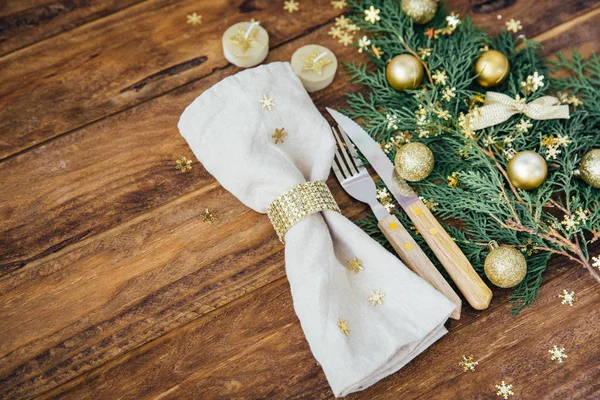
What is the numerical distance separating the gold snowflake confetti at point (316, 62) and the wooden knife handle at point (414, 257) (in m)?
0.40

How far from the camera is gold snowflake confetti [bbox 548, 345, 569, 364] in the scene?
3.42 ft

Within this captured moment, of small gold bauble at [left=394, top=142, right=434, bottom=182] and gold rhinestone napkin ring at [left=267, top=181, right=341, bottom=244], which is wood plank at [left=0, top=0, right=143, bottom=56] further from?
small gold bauble at [left=394, top=142, right=434, bottom=182]

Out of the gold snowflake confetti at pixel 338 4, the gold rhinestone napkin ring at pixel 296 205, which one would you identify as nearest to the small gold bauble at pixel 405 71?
the gold snowflake confetti at pixel 338 4

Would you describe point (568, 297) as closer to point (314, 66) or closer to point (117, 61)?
point (314, 66)

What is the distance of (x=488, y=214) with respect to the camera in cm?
112

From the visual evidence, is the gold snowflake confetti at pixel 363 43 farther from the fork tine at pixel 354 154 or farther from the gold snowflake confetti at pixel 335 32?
the fork tine at pixel 354 154

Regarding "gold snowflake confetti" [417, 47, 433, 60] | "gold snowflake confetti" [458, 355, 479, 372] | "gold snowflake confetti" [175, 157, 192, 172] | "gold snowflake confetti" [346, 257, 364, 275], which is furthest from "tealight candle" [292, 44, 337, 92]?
"gold snowflake confetti" [458, 355, 479, 372]

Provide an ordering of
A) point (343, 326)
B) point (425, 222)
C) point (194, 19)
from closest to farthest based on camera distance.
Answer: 1. point (343, 326)
2. point (425, 222)
3. point (194, 19)

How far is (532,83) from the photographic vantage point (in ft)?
3.91

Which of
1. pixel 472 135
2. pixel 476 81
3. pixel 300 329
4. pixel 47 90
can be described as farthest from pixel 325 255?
pixel 47 90

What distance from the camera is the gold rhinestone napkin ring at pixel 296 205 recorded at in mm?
1001

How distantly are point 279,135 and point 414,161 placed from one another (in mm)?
303

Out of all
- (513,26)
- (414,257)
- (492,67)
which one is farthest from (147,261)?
(513,26)

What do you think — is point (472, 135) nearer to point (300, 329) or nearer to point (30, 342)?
point (300, 329)
